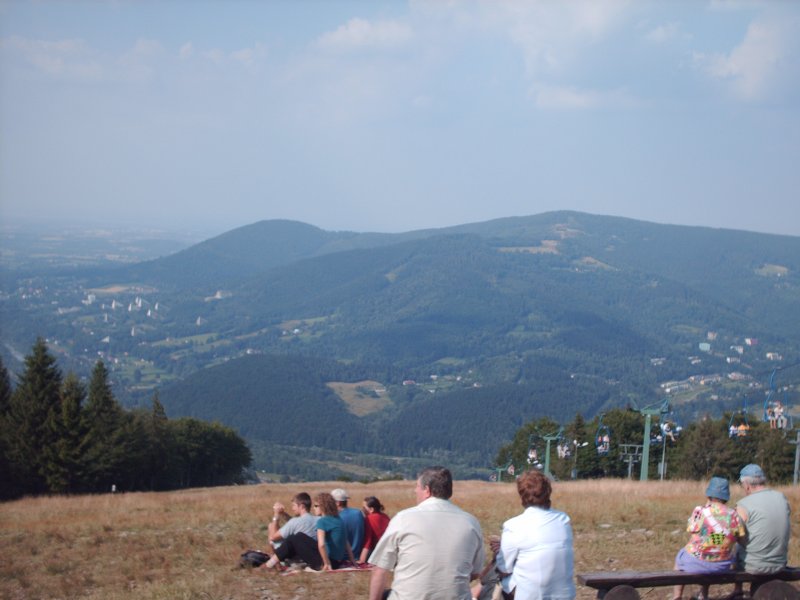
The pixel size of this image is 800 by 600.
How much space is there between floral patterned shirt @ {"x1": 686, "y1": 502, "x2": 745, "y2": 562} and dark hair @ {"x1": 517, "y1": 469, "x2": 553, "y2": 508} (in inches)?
76.0

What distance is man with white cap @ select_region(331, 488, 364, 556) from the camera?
964 cm

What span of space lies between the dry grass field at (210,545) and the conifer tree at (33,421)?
20321mm

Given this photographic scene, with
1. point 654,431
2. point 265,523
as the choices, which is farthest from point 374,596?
point 654,431

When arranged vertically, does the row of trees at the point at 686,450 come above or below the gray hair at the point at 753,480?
below

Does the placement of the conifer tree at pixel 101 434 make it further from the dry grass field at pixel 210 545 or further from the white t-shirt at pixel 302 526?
the white t-shirt at pixel 302 526

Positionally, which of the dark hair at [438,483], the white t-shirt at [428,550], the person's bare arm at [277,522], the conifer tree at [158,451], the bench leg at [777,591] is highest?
the dark hair at [438,483]

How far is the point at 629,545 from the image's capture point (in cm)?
1061

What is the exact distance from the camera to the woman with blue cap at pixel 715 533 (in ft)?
23.0

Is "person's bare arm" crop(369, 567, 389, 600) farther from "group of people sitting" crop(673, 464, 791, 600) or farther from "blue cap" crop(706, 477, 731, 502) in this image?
"blue cap" crop(706, 477, 731, 502)

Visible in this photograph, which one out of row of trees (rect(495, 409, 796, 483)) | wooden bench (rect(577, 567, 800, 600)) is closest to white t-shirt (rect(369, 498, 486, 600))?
wooden bench (rect(577, 567, 800, 600))

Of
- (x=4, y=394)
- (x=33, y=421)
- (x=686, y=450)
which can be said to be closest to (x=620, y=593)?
(x=33, y=421)

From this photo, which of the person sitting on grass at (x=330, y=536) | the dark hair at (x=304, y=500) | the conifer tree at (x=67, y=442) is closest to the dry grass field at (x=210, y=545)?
the person sitting on grass at (x=330, y=536)

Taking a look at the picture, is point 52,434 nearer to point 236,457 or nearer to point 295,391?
point 236,457

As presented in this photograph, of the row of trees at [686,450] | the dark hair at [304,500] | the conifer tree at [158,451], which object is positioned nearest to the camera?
the dark hair at [304,500]
